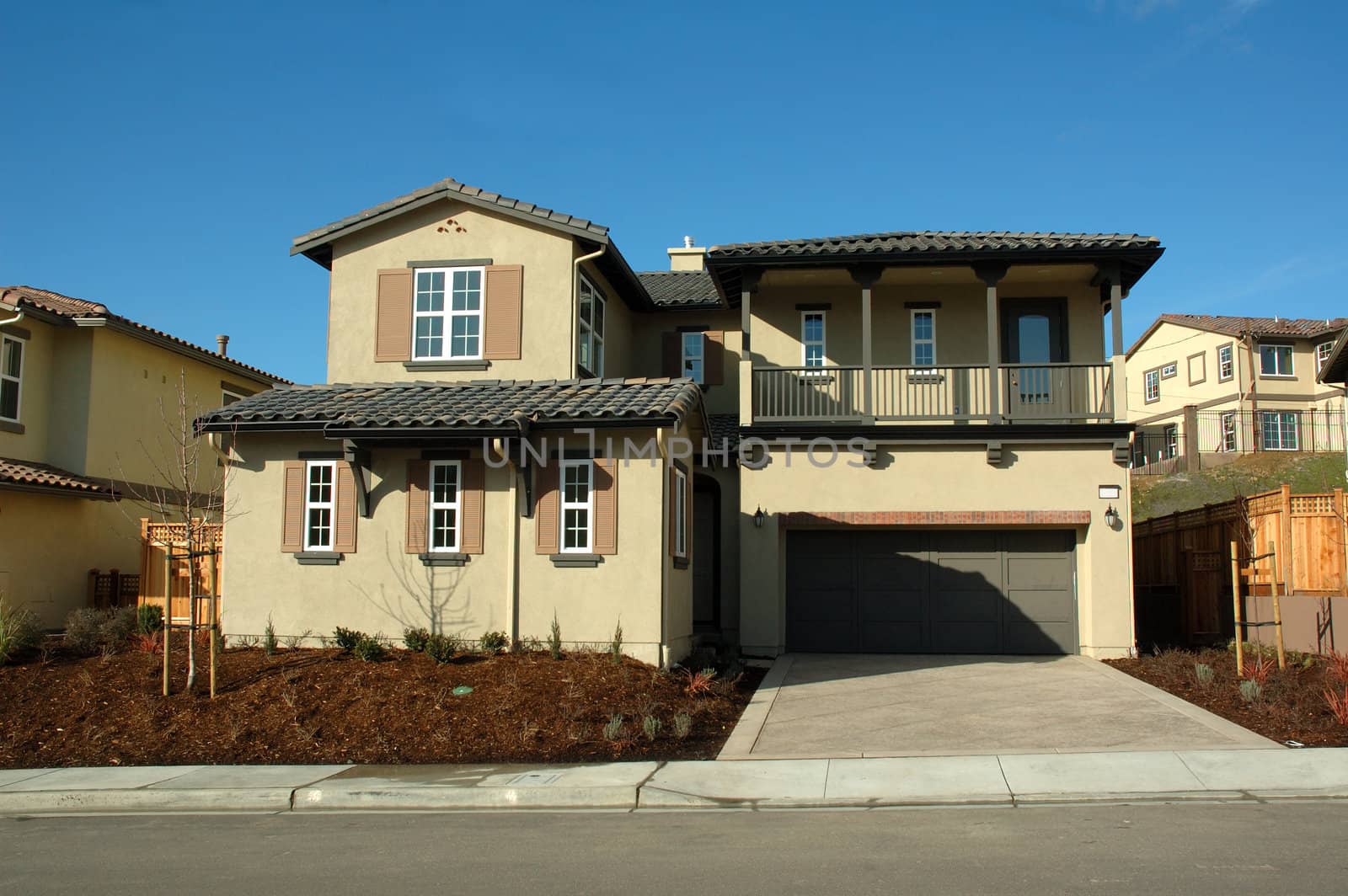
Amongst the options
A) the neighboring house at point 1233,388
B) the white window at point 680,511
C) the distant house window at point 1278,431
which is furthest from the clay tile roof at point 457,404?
the distant house window at point 1278,431

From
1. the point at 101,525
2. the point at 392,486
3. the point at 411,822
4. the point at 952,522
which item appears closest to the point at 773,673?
the point at 952,522

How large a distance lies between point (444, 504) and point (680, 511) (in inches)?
135

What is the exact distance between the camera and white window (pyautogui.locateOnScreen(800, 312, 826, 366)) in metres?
20.7

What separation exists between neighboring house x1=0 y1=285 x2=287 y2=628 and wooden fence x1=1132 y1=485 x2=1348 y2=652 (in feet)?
59.5

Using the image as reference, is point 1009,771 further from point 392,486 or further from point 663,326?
point 663,326

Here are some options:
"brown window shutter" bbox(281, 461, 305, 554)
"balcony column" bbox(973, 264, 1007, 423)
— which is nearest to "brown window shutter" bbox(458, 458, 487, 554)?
"brown window shutter" bbox(281, 461, 305, 554)

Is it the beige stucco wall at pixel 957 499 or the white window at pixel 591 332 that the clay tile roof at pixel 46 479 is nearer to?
the white window at pixel 591 332

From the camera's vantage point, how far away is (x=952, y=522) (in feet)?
60.0

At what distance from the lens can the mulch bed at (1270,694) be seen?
11344 millimetres

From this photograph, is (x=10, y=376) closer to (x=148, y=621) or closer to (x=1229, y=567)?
(x=148, y=621)

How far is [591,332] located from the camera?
18.4m

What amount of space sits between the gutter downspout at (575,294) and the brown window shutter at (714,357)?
541 centimetres

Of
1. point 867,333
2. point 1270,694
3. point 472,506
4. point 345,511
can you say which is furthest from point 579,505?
point 1270,694

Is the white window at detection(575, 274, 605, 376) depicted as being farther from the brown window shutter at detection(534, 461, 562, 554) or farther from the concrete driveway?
the concrete driveway
